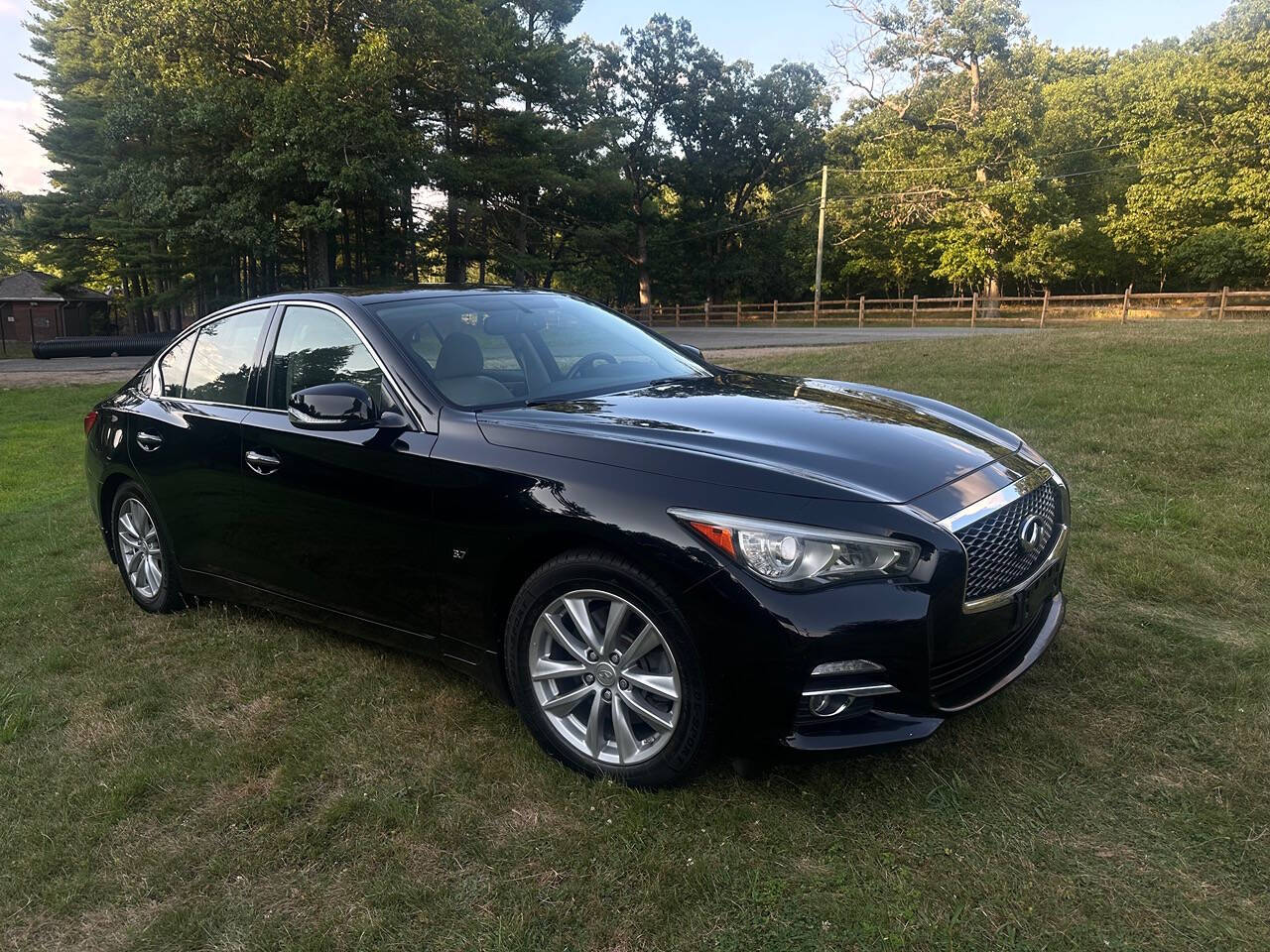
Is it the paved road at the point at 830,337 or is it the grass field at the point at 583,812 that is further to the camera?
the paved road at the point at 830,337

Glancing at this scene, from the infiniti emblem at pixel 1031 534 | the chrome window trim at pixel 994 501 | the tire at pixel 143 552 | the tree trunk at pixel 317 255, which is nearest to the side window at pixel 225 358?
the tire at pixel 143 552

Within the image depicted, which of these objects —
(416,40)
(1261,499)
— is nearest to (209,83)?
(416,40)

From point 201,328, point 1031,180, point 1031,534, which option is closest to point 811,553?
point 1031,534

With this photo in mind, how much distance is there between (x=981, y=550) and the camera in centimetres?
251

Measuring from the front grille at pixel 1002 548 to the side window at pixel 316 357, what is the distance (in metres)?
2.12

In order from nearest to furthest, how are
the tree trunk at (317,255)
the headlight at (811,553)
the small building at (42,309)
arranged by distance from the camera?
the headlight at (811,553), the tree trunk at (317,255), the small building at (42,309)

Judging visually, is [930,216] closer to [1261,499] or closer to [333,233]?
[333,233]

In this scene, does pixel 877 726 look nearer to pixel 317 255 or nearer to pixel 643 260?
pixel 317 255

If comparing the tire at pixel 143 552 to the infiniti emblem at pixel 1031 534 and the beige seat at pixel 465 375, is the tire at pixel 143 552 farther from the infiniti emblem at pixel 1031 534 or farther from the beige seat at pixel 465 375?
the infiniti emblem at pixel 1031 534

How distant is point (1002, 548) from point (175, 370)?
3907mm

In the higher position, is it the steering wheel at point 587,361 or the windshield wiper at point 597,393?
the steering wheel at point 587,361

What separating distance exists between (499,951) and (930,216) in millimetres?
45092

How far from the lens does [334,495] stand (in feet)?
10.7

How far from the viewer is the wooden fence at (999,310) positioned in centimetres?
2648
